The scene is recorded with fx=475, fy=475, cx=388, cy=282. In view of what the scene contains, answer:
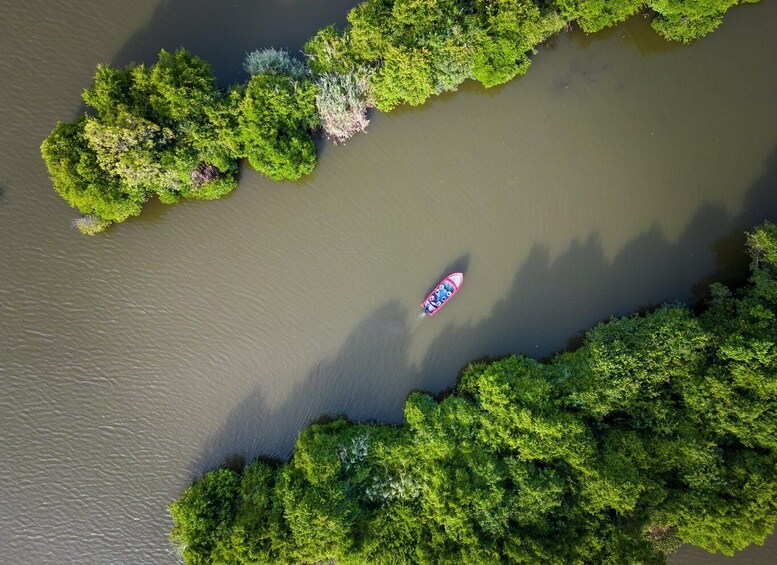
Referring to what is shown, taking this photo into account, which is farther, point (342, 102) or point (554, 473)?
point (342, 102)

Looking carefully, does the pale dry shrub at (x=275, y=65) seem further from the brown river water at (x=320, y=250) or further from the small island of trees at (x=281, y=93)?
the brown river water at (x=320, y=250)

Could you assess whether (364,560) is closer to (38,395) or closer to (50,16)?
(38,395)

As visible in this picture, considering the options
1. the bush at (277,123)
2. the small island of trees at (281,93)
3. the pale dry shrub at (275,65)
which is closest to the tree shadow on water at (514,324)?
the bush at (277,123)

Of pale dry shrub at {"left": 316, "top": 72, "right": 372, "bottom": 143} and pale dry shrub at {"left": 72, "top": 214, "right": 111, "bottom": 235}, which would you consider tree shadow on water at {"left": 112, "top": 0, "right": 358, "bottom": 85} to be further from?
pale dry shrub at {"left": 72, "top": 214, "right": 111, "bottom": 235}

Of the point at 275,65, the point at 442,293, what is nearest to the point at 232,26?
the point at 275,65

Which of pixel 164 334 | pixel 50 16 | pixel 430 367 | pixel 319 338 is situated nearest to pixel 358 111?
pixel 319 338

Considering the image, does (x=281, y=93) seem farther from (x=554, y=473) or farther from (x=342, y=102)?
(x=554, y=473)
